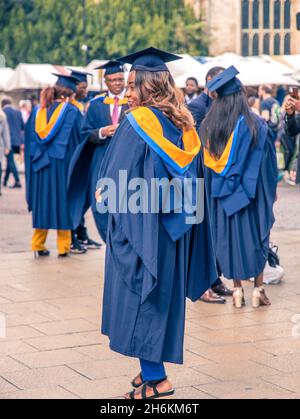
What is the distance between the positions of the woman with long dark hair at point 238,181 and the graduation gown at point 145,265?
8.40 ft

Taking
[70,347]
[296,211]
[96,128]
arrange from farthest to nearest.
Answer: [296,211]
[96,128]
[70,347]

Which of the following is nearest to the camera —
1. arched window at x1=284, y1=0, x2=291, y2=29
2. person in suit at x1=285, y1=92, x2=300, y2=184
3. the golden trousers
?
person in suit at x1=285, y1=92, x2=300, y2=184

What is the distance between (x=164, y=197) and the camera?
560cm

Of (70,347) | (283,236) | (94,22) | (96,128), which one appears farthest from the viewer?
(94,22)

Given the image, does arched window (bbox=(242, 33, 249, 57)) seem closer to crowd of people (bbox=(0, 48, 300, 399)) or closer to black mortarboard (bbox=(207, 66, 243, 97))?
crowd of people (bbox=(0, 48, 300, 399))

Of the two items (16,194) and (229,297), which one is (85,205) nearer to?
(229,297)

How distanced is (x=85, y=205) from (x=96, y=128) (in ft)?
2.65

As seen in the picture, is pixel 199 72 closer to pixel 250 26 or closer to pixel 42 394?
pixel 42 394

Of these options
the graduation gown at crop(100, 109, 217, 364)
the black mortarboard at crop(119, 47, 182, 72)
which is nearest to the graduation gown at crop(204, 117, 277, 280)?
the black mortarboard at crop(119, 47, 182, 72)

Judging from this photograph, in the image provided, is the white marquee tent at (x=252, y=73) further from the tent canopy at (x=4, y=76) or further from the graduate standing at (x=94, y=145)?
the graduate standing at (x=94, y=145)

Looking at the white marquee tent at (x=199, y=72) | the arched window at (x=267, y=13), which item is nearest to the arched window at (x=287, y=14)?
the arched window at (x=267, y=13)

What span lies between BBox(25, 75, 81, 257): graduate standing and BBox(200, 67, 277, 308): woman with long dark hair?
2.90m

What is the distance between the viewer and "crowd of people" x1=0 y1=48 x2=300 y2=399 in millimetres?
5547

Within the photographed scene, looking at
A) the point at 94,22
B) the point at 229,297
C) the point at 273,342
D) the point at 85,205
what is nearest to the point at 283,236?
the point at 85,205
